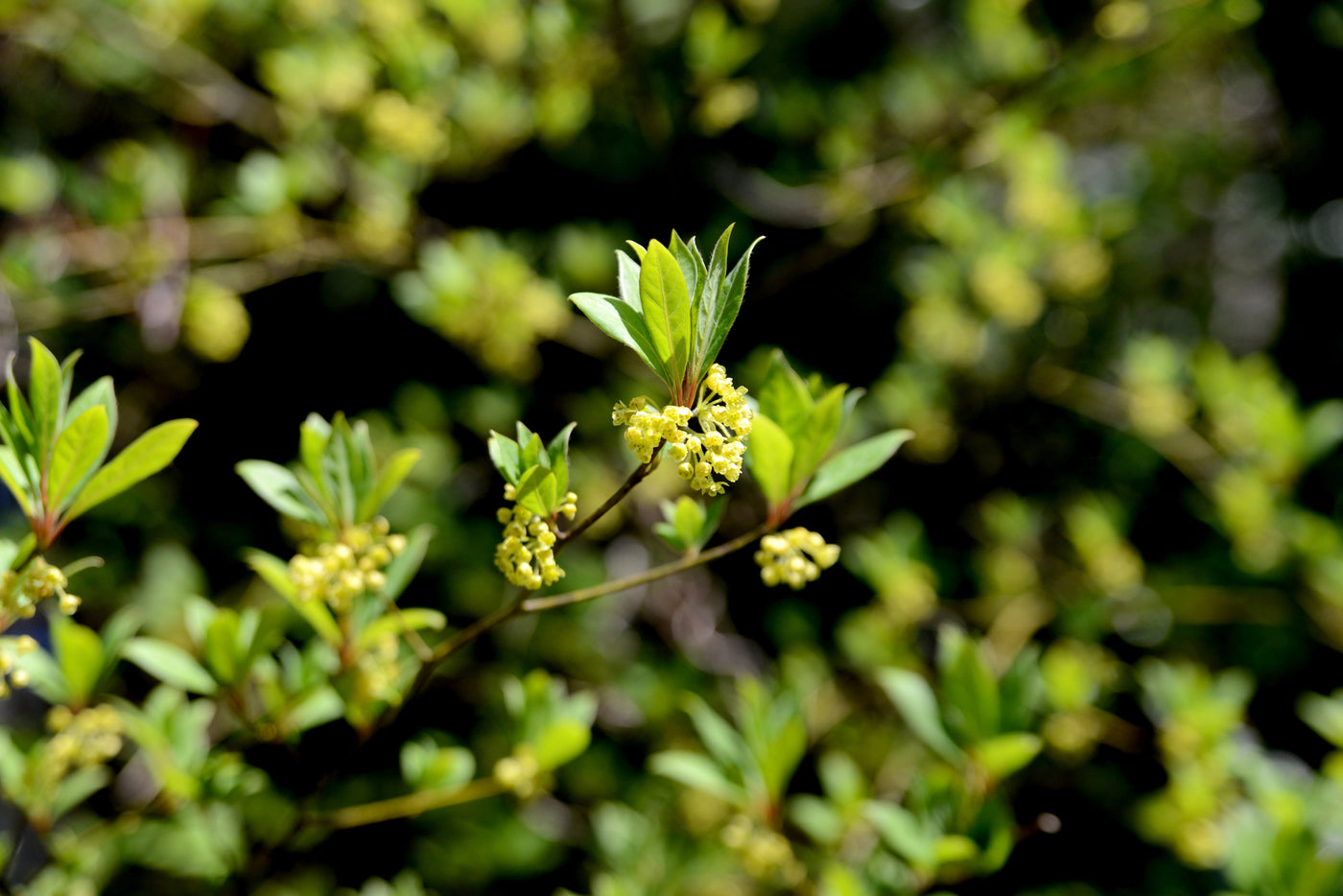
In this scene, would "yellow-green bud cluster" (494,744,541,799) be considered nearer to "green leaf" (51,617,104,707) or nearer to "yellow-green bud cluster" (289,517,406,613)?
"yellow-green bud cluster" (289,517,406,613)

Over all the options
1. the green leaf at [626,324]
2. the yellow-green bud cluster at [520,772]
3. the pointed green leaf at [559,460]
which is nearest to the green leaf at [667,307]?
the green leaf at [626,324]

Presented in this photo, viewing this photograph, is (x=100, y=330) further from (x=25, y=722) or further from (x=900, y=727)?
(x=900, y=727)

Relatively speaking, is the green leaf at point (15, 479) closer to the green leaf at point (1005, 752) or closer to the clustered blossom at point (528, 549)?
the clustered blossom at point (528, 549)

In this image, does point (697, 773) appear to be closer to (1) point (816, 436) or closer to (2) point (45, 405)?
(1) point (816, 436)

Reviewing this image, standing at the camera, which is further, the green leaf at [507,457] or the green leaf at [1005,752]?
the green leaf at [1005,752]

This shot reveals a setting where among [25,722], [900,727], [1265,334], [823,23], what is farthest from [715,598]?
[1265,334]

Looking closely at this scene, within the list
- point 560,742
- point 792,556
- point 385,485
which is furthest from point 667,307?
point 560,742

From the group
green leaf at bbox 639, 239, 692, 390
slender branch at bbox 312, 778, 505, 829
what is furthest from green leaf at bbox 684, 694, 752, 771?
green leaf at bbox 639, 239, 692, 390
